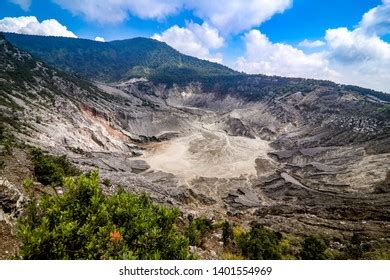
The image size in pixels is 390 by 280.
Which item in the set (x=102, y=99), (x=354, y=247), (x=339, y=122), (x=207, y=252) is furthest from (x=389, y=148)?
(x=102, y=99)

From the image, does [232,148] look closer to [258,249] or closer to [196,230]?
[196,230]

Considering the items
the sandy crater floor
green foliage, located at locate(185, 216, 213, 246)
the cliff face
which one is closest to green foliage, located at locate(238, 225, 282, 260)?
green foliage, located at locate(185, 216, 213, 246)

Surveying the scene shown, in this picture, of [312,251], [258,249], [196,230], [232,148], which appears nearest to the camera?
[258,249]

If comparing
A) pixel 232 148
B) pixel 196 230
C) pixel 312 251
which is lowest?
pixel 312 251

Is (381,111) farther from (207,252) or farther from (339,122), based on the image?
(207,252)

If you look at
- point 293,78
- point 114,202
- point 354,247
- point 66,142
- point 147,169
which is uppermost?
point 293,78

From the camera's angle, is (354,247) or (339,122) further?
(339,122)

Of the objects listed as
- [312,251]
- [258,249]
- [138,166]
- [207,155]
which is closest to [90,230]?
[258,249]
